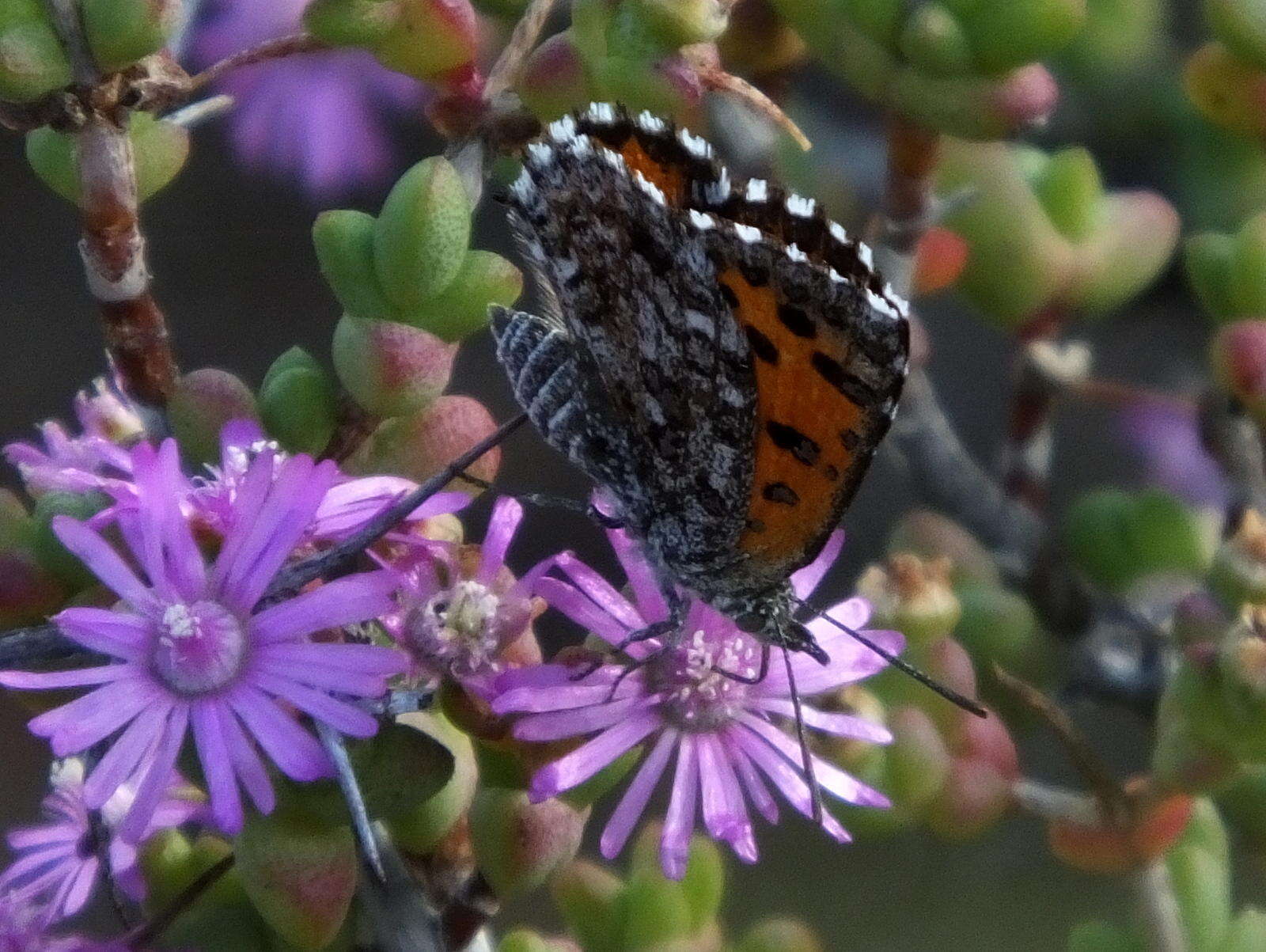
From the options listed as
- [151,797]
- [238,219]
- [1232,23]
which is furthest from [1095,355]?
[151,797]

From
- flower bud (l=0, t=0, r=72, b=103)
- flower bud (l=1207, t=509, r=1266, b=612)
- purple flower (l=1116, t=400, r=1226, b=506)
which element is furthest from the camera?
purple flower (l=1116, t=400, r=1226, b=506)

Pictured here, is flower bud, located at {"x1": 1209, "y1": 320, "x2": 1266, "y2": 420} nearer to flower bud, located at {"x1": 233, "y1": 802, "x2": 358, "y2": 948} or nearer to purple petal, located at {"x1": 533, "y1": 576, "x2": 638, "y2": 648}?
purple petal, located at {"x1": 533, "y1": 576, "x2": 638, "y2": 648}

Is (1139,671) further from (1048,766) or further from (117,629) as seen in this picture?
(117,629)

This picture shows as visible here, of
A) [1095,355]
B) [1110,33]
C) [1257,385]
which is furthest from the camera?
[1095,355]

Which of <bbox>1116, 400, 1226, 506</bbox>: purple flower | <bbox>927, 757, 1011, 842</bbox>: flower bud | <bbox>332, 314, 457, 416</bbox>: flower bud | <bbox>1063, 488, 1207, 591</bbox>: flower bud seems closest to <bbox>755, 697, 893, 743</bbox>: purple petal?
<bbox>927, 757, 1011, 842</bbox>: flower bud

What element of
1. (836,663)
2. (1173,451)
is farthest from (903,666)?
(1173,451)

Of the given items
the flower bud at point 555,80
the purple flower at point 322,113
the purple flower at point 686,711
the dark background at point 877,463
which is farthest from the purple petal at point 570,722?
the purple flower at point 322,113
